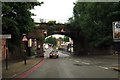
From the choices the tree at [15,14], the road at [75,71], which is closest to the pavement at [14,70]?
the road at [75,71]

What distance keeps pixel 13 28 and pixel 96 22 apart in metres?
40.9

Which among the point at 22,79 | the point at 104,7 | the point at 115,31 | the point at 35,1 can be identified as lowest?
the point at 22,79

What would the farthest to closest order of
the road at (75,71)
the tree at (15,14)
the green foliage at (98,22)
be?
the green foliage at (98,22) < the road at (75,71) < the tree at (15,14)

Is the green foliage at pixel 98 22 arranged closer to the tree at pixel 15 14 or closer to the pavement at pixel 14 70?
the pavement at pixel 14 70

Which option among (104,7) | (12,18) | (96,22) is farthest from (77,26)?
(12,18)

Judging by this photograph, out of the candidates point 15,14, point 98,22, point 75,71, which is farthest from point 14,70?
point 98,22

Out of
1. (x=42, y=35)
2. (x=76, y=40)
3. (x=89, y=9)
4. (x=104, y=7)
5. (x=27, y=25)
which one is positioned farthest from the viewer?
(x=76, y=40)

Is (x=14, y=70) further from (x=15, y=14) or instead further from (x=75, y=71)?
(x=15, y=14)

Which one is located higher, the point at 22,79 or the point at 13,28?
the point at 13,28

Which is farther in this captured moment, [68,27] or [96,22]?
[68,27]

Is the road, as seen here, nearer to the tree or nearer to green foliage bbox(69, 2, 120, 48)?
the tree

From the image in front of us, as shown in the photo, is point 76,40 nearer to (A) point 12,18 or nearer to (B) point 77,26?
(B) point 77,26

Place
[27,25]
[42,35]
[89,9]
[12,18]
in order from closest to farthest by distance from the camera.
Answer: [12,18] → [27,25] → [89,9] → [42,35]

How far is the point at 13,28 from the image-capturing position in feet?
84.1
